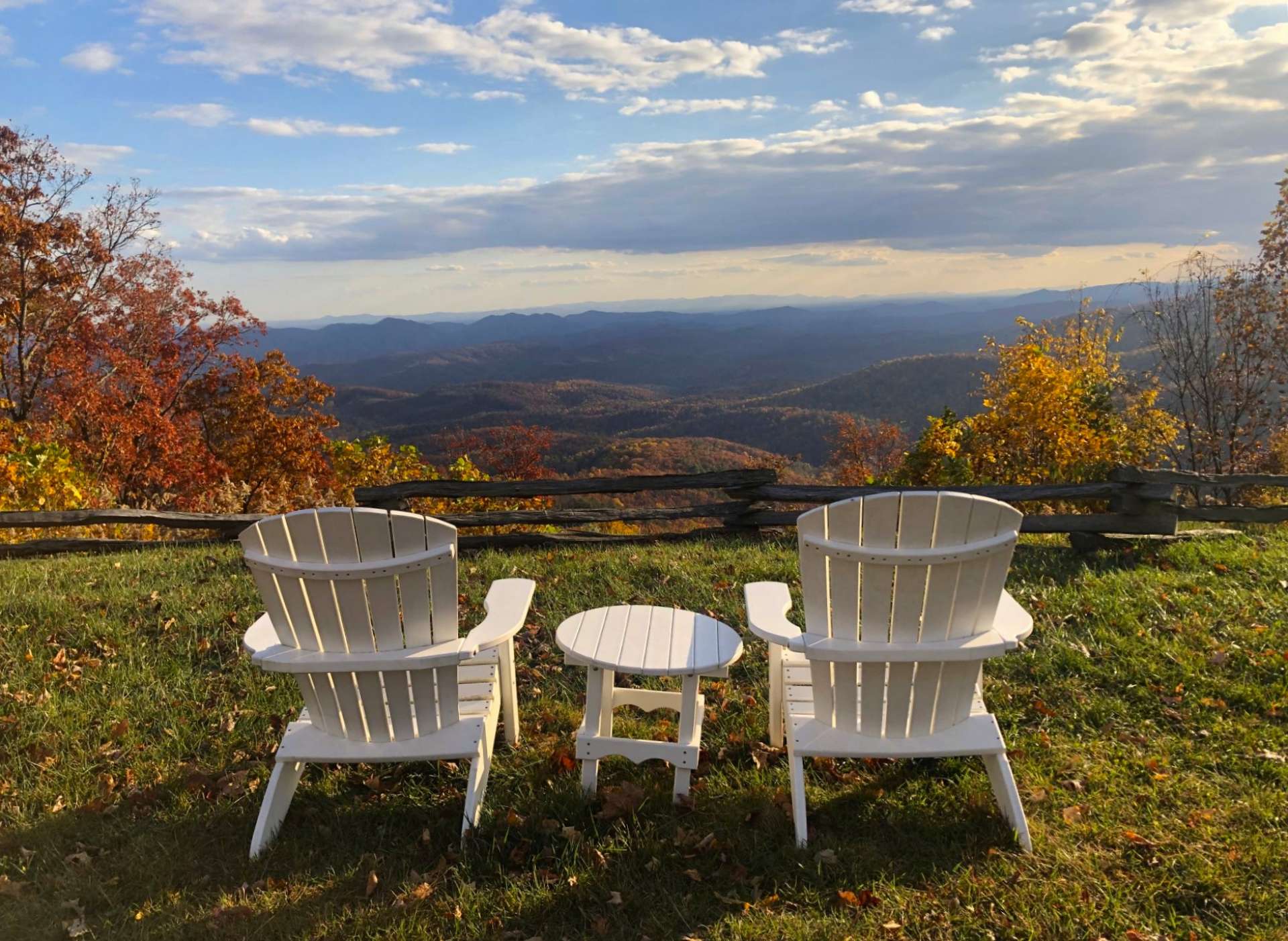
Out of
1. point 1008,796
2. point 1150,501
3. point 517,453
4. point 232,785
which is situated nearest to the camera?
point 1008,796

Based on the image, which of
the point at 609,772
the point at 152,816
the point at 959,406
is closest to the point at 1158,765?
the point at 609,772

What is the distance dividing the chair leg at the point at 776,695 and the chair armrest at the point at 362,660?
1415 mm

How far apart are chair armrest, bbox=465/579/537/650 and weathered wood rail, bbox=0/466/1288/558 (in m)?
3.39

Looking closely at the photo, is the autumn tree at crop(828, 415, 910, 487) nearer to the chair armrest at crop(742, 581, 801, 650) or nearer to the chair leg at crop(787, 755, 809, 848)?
the chair armrest at crop(742, 581, 801, 650)

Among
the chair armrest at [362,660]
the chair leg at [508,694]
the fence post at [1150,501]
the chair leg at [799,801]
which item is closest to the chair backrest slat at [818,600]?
the chair leg at [799,801]

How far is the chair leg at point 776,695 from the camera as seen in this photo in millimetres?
3656

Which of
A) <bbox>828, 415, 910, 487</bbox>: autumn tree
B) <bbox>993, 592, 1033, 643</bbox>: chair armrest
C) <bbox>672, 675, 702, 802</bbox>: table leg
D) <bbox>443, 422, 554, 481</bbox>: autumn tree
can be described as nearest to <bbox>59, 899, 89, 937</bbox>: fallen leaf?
<bbox>672, 675, 702, 802</bbox>: table leg

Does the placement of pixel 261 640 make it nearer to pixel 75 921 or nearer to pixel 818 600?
pixel 75 921

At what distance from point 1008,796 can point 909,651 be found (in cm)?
73

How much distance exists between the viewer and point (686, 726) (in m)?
3.35

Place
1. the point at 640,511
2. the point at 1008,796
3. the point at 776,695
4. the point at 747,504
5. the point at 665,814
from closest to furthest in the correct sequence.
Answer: the point at 1008,796, the point at 665,814, the point at 776,695, the point at 640,511, the point at 747,504

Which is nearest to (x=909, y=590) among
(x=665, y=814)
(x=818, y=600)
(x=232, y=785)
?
(x=818, y=600)

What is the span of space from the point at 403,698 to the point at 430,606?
1.40ft

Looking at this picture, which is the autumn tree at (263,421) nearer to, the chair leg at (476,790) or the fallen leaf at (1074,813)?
the chair leg at (476,790)
